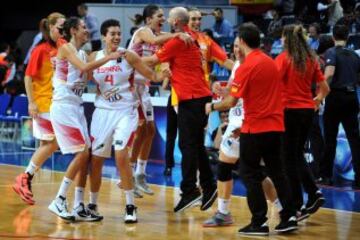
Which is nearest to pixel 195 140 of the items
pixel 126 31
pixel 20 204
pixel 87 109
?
pixel 20 204

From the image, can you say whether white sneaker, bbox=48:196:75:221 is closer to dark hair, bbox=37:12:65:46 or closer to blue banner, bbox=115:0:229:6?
dark hair, bbox=37:12:65:46

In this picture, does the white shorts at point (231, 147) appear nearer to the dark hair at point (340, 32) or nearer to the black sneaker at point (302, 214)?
the black sneaker at point (302, 214)

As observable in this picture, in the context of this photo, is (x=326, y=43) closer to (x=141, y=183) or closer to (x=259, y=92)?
(x=141, y=183)

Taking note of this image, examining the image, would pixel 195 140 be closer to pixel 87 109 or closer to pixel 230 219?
pixel 230 219

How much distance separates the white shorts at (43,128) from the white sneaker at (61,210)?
4.49ft

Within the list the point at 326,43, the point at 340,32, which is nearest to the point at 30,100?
the point at 340,32

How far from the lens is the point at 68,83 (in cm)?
856

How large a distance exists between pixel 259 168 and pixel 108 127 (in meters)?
1.55

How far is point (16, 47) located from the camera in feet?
75.4

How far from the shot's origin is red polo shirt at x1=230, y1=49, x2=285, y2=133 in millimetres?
7293

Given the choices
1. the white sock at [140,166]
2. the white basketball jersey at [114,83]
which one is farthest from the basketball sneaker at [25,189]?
the white basketball jersey at [114,83]

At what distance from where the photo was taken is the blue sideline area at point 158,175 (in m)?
9.81

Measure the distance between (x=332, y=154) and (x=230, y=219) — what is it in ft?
11.1

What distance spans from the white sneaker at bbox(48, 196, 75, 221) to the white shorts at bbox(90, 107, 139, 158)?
0.58 metres
